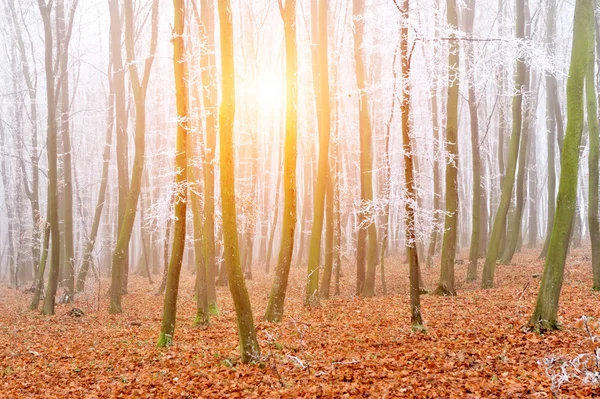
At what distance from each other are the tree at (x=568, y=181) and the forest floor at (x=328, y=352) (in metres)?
0.53

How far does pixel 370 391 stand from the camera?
648 centimetres

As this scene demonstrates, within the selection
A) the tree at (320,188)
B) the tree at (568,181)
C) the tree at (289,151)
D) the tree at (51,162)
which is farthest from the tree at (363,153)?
the tree at (51,162)

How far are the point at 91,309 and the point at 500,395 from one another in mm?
14505

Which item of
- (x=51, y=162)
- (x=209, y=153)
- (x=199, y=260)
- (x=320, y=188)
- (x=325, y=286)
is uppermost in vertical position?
(x=51, y=162)

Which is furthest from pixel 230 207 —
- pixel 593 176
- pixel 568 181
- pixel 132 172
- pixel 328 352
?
pixel 593 176

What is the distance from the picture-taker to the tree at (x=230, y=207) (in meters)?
8.02

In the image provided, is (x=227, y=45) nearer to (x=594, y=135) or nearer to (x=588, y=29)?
(x=588, y=29)

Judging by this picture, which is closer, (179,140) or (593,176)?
(179,140)

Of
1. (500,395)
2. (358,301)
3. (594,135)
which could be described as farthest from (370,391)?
(594,135)

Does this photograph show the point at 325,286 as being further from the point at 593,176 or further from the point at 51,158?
the point at 51,158

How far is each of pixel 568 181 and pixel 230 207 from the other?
226 inches

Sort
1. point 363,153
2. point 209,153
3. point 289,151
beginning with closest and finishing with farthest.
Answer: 1. point 289,151
2. point 209,153
3. point 363,153

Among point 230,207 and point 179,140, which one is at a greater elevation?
point 179,140

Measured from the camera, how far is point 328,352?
29.5 ft
